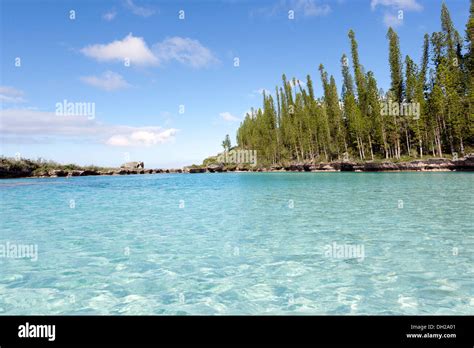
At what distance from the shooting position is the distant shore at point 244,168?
53144 mm

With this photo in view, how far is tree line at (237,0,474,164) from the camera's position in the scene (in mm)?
59156

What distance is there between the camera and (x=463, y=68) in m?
67.3

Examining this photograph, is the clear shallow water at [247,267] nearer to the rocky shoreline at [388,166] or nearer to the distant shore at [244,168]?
the rocky shoreline at [388,166]

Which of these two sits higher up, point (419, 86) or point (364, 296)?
point (419, 86)

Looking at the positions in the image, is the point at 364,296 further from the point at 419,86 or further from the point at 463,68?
the point at 463,68

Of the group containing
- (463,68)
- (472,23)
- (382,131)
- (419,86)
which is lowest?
(382,131)

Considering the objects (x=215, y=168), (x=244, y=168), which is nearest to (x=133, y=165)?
(x=215, y=168)

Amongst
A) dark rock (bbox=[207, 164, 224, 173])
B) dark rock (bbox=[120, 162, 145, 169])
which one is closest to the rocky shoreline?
dark rock (bbox=[207, 164, 224, 173])

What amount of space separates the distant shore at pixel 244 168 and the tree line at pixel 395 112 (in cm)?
480
